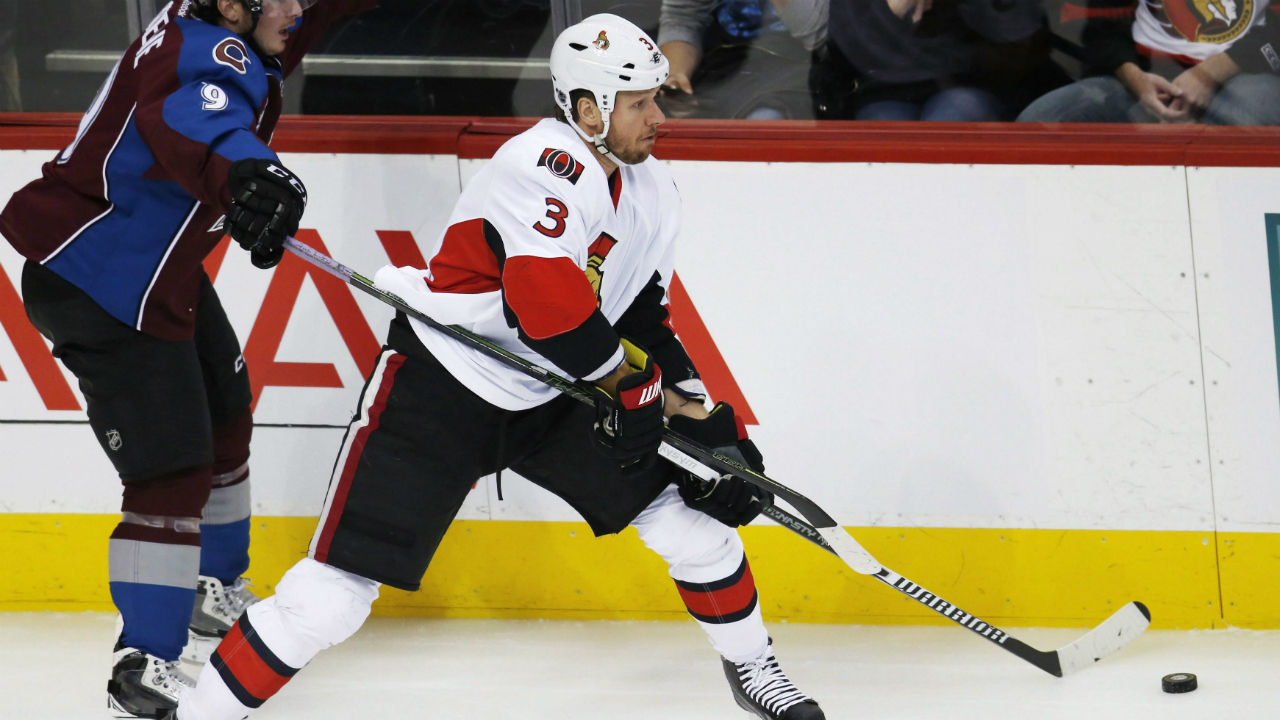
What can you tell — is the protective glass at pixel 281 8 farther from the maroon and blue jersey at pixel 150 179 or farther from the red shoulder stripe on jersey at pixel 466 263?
the red shoulder stripe on jersey at pixel 466 263

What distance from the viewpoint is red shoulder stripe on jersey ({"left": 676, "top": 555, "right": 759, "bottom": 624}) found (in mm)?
2277

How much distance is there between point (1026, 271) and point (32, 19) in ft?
7.45

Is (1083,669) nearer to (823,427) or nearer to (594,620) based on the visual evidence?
(823,427)

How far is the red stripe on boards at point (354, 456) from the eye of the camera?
211 centimetres

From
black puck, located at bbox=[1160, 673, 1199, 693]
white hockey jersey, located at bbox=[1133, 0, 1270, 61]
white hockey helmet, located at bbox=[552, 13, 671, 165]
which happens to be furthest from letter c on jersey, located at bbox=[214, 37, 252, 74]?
black puck, located at bbox=[1160, 673, 1199, 693]

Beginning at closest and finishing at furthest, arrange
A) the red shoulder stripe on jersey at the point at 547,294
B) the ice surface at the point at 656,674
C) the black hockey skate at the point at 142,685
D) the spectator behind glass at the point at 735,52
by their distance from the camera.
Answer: the red shoulder stripe on jersey at the point at 547,294
the black hockey skate at the point at 142,685
the ice surface at the point at 656,674
the spectator behind glass at the point at 735,52

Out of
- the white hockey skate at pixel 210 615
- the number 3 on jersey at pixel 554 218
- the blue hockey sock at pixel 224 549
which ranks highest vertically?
the number 3 on jersey at pixel 554 218

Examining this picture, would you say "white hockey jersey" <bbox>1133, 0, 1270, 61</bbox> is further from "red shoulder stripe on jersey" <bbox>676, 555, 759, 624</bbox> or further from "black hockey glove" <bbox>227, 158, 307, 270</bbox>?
"black hockey glove" <bbox>227, 158, 307, 270</bbox>

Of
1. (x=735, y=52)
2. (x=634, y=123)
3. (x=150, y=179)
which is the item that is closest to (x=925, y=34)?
(x=735, y=52)

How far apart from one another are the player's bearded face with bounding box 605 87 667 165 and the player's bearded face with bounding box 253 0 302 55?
2.10 feet

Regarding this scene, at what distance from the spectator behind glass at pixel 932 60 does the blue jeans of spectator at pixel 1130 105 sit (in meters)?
0.05

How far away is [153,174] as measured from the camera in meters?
2.22

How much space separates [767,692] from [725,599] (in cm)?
18

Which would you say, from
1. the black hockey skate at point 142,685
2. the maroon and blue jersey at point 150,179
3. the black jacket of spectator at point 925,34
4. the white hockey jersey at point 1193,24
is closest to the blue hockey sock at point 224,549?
the black hockey skate at point 142,685
